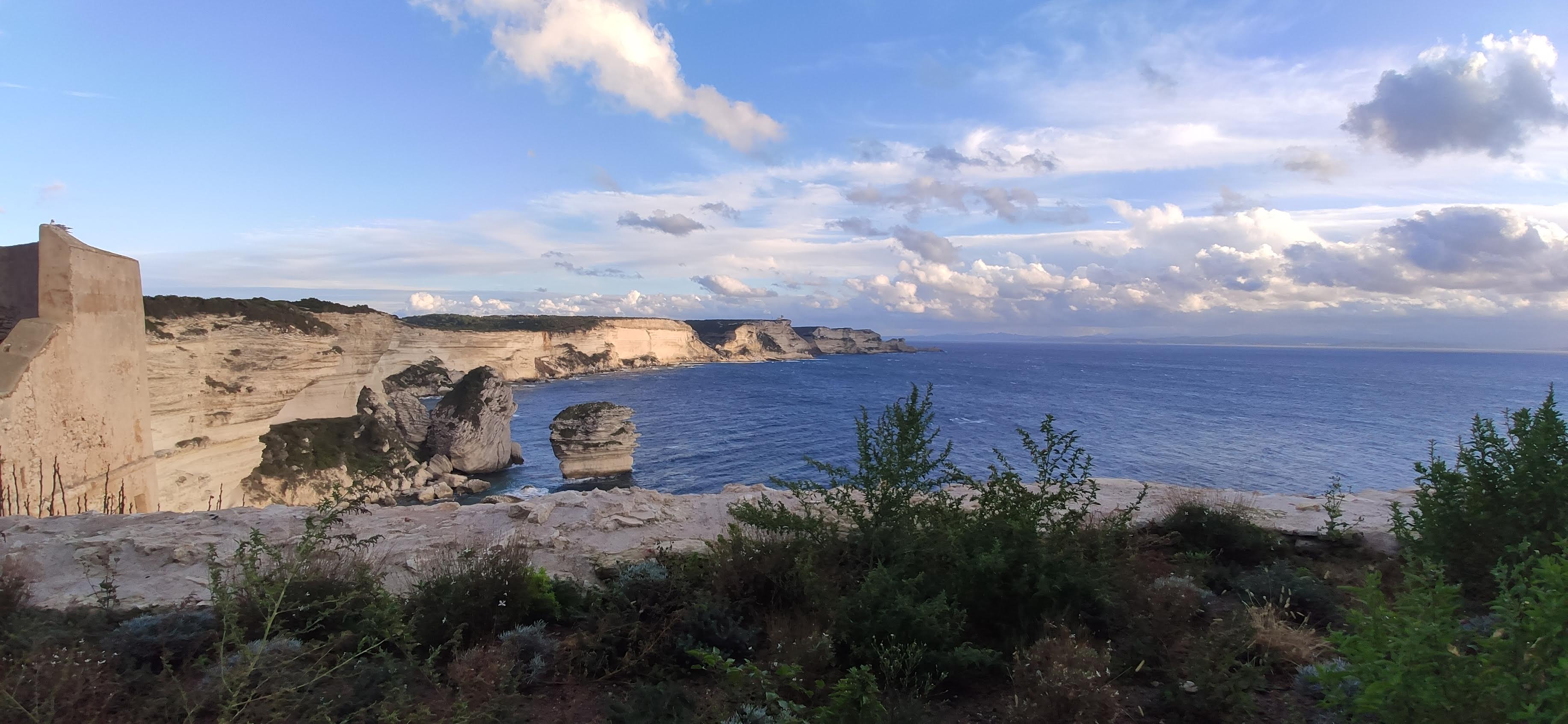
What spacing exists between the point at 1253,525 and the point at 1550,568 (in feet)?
17.9

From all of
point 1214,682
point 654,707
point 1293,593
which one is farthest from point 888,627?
point 1293,593

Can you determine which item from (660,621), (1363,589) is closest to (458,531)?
(660,621)

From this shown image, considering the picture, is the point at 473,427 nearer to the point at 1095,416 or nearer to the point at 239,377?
the point at 239,377

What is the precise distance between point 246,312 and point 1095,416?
46837mm

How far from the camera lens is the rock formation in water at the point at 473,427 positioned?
30.5 m

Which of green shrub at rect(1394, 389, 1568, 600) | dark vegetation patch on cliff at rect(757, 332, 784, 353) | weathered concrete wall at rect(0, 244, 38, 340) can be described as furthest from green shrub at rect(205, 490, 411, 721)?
dark vegetation patch on cliff at rect(757, 332, 784, 353)

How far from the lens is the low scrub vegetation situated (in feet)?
9.58

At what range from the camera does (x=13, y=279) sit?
9.64 m

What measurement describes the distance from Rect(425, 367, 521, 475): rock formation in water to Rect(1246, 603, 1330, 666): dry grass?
32072mm

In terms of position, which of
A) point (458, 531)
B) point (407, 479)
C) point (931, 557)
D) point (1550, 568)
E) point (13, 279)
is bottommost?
point (407, 479)

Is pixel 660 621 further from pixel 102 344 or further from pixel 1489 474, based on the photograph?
pixel 102 344

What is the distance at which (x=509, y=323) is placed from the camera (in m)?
83.1

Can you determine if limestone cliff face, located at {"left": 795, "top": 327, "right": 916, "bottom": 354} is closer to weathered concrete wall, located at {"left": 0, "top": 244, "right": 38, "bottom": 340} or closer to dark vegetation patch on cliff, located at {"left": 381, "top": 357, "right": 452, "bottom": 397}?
dark vegetation patch on cliff, located at {"left": 381, "top": 357, "right": 452, "bottom": 397}

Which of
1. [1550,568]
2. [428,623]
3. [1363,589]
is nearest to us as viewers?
[1550,568]
